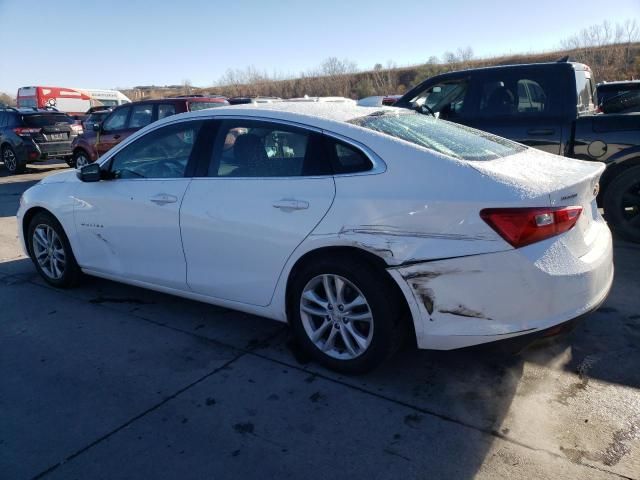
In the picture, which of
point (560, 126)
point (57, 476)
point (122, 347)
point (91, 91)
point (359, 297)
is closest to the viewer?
point (57, 476)

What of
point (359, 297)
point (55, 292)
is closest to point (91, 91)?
point (55, 292)

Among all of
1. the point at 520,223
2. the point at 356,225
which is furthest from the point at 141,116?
the point at 520,223

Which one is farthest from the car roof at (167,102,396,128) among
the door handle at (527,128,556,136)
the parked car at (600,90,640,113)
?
the parked car at (600,90,640,113)

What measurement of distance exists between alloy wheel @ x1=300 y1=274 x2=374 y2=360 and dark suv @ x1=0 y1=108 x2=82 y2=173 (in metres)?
A: 13.4

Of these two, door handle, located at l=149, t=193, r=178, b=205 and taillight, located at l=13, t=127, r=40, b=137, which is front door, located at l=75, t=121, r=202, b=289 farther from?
taillight, located at l=13, t=127, r=40, b=137

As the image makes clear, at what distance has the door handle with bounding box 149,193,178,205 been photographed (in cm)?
383

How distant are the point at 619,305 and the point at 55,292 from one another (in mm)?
4858

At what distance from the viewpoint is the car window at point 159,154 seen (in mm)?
3938

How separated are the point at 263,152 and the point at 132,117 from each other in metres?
8.43

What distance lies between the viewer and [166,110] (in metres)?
10.5

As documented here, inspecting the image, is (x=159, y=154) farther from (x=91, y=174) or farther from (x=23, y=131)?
(x=23, y=131)

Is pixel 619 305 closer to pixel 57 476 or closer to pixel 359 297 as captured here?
pixel 359 297

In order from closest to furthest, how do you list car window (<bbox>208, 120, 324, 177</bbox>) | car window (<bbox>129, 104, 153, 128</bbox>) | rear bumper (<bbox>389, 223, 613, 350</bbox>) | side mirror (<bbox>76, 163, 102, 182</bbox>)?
rear bumper (<bbox>389, 223, 613, 350</bbox>)
car window (<bbox>208, 120, 324, 177</bbox>)
side mirror (<bbox>76, 163, 102, 182</bbox>)
car window (<bbox>129, 104, 153, 128</bbox>)

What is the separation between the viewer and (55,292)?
16.2 ft
